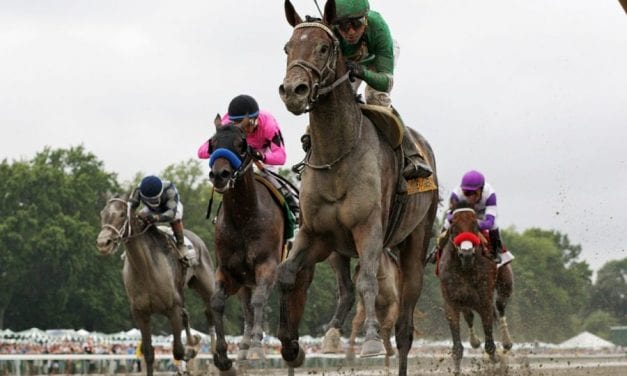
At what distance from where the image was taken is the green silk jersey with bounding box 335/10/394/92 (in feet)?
37.5

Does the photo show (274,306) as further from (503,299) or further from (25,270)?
(503,299)

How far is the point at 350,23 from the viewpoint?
36.5ft

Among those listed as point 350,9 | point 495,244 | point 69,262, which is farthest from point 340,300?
point 69,262

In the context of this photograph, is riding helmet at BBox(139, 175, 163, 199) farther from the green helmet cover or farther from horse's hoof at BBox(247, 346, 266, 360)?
the green helmet cover

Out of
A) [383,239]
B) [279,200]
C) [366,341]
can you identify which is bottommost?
[366,341]

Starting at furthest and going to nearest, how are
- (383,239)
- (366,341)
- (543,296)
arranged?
1. (543,296)
2. (383,239)
3. (366,341)

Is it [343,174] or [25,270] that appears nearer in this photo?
[343,174]

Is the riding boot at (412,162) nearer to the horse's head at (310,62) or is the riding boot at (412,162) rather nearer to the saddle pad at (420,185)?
the saddle pad at (420,185)

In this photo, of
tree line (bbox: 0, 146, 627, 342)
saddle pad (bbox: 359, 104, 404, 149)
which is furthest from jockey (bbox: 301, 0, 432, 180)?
tree line (bbox: 0, 146, 627, 342)

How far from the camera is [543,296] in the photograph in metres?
107

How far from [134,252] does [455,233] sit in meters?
5.00

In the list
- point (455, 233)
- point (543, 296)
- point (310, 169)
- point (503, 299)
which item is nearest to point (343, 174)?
point (310, 169)

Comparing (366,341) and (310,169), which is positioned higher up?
(310,169)

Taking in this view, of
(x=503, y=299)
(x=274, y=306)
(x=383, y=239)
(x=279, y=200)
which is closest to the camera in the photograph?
(x=383, y=239)
